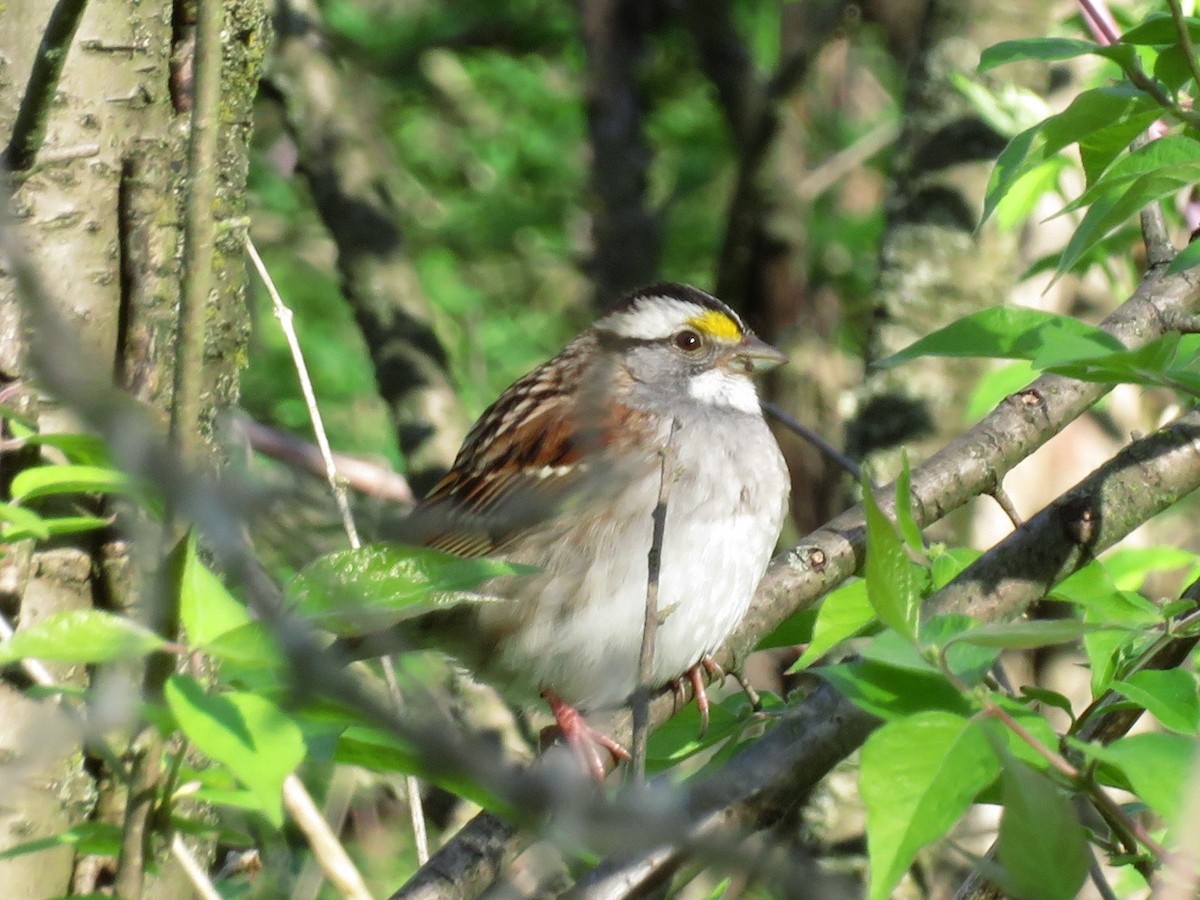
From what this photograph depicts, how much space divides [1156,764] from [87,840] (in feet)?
2.89

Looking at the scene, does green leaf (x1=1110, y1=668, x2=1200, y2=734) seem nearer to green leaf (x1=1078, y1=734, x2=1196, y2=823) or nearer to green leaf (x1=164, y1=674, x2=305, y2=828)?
green leaf (x1=1078, y1=734, x2=1196, y2=823)

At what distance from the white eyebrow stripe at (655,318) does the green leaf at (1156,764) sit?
87.9 inches

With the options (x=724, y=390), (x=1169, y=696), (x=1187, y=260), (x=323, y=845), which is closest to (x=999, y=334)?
(x=1187, y=260)

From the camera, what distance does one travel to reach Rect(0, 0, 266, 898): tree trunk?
1.77 m

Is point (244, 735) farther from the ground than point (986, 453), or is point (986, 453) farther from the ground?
point (244, 735)

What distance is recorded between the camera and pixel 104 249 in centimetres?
193

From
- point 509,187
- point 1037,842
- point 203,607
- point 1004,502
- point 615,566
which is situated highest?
point 203,607

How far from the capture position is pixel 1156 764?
1217mm

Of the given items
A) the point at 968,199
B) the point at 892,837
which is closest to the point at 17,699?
the point at 892,837

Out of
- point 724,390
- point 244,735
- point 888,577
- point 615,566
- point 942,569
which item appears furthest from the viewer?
point 724,390

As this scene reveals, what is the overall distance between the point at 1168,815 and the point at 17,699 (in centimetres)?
121

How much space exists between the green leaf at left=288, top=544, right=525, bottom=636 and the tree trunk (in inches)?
22.8

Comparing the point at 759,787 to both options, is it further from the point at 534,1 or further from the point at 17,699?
the point at 534,1

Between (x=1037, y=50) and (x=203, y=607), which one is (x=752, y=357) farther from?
(x=203, y=607)
